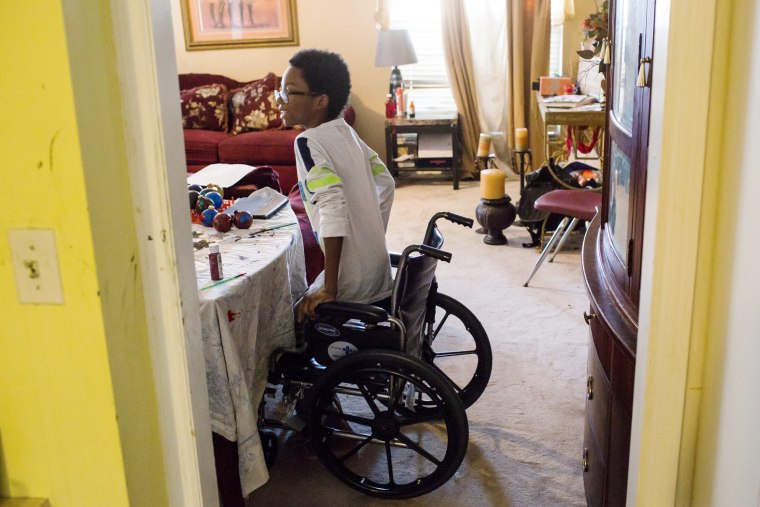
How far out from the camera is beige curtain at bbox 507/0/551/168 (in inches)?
237

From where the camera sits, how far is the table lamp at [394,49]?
582cm

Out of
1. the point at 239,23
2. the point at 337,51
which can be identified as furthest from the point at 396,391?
the point at 239,23

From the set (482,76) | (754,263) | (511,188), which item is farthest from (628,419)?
(482,76)

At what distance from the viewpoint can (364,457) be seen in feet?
7.85

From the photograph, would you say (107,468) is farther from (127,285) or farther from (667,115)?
(667,115)

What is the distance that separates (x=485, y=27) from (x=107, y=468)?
5690 mm

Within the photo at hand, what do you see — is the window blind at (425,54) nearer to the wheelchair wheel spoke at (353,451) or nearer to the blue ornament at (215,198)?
the blue ornament at (215,198)

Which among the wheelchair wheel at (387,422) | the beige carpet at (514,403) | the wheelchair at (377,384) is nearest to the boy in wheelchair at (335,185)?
the wheelchair at (377,384)

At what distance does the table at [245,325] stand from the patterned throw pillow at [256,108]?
3595 millimetres

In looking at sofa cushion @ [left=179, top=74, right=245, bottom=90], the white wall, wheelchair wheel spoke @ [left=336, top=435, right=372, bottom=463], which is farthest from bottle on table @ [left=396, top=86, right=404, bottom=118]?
wheelchair wheel spoke @ [left=336, top=435, right=372, bottom=463]

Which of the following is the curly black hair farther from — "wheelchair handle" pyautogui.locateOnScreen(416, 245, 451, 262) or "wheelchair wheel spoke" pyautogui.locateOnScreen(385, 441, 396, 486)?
"wheelchair wheel spoke" pyautogui.locateOnScreen(385, 441, 396, 486)

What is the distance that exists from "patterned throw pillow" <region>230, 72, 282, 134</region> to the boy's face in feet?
11.8

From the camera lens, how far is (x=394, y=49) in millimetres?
5816

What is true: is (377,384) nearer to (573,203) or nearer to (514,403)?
(514,403)
